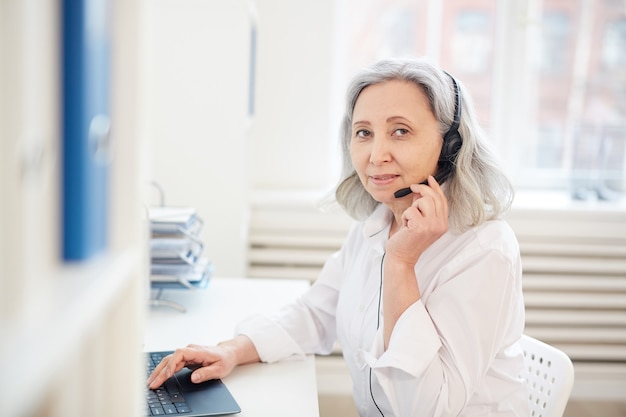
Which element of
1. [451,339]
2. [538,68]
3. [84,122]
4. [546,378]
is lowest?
[546,378]

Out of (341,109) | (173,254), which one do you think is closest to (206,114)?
(173,254)

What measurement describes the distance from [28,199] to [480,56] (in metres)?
2.89

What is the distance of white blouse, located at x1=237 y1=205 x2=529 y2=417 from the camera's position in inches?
45.9

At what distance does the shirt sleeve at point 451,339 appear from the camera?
3.79 feet

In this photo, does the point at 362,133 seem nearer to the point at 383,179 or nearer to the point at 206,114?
the point at 383,179

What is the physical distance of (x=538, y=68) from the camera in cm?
303

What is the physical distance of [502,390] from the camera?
1.27m

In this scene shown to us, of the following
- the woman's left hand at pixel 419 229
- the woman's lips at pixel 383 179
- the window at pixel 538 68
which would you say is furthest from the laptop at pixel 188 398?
the window at pixel 538 68

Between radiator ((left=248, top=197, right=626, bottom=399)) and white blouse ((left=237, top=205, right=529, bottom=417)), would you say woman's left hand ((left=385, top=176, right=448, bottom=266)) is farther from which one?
radiator ((left=248, top=197, right=626, bottom=399))

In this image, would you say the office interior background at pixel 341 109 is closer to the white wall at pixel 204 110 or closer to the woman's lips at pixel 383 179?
the white wall at pixel 204 110

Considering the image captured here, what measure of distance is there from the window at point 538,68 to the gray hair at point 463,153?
5.42 feet

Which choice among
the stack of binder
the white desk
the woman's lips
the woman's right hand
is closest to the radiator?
the white desk

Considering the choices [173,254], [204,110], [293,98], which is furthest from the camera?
[293,98]

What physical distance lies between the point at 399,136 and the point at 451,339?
42 cm
